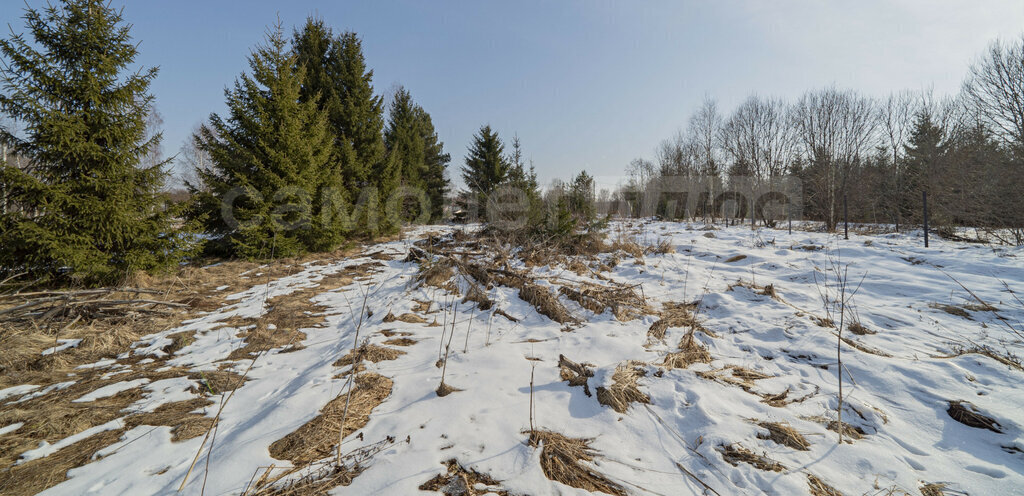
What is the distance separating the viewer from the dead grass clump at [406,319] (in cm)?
406

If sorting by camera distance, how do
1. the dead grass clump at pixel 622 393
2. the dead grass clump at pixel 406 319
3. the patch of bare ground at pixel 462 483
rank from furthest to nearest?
the dead grass clump at pixel 406 319 < the dead grass clump at pixel 622 393 < the patch of bare ground at pixel 462 483

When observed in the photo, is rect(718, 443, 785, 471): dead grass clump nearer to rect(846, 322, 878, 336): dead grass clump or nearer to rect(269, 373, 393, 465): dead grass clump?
rect(269, 373, 393, 465): dead grass clump

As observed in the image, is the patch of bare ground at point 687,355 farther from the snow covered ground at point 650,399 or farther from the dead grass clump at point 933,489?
the dead grass clump at point 933,489

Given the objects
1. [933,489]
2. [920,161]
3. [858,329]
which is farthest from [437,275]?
[920,161]

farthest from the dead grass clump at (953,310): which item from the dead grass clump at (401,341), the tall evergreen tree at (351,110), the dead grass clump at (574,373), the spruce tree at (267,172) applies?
the tall evergreen tree at (351,110)

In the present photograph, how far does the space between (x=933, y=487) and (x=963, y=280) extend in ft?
23.0

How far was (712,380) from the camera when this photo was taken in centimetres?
261

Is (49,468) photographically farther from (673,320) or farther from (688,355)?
(673,320)

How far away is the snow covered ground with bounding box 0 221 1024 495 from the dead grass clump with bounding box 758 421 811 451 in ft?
0.09

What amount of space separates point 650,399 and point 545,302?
213 cm

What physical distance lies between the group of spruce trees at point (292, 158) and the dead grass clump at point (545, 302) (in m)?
4.47

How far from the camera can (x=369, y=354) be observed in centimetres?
299

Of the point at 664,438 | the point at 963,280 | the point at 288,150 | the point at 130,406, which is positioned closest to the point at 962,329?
the point at 963,280

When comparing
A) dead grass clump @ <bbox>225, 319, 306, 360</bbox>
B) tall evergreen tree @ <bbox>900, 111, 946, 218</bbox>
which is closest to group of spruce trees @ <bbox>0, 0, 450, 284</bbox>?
dead grass clump @ <bbox>225, 319, 306, 360</bbox>
